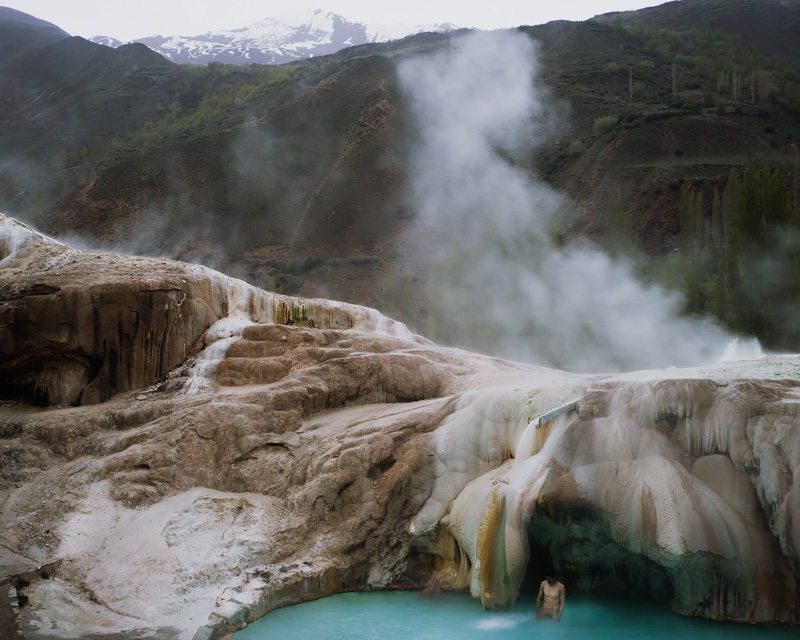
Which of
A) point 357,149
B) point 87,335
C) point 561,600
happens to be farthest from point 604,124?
point 561,600

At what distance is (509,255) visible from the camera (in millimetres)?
36188

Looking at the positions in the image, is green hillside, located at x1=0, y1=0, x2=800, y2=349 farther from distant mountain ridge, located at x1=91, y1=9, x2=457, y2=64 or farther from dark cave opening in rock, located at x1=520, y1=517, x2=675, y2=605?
distant mountain ridge, located at x1=91, y1=9, x2=457, y2=64

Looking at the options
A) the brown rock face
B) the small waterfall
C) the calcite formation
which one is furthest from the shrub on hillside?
the brown rock face

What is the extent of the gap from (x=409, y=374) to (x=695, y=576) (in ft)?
19.5

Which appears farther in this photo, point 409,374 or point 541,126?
point 541,126

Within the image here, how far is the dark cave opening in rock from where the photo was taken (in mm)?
7676

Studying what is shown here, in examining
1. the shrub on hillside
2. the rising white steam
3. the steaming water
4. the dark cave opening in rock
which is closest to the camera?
the steaming water

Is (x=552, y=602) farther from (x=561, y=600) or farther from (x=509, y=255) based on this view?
(x=509, y=255)

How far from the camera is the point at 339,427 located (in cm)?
1041

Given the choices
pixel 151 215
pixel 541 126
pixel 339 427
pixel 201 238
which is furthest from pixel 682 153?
pixel 339 427

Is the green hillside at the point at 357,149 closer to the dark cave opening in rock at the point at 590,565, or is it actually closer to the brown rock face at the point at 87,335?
the brown rock face at the point at 87,335

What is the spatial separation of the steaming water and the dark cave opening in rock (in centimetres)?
18

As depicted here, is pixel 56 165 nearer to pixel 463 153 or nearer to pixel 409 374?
pixel 463 153

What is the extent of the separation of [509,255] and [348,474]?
28.3 m
